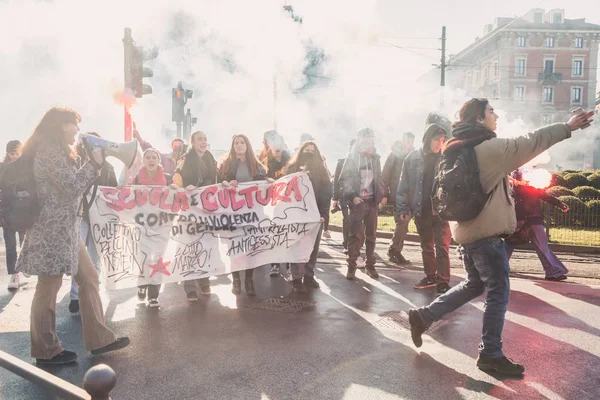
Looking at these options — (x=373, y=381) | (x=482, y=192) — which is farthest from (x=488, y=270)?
(x=373, y=381)

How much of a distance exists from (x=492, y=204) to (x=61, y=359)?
325 cm

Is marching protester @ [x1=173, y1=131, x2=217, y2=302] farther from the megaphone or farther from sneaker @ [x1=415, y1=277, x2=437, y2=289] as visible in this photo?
sneaker @ [x1=415, y1=277, x2=437, y2=289]

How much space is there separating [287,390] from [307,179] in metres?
3.30

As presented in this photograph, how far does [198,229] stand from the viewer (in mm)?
5773

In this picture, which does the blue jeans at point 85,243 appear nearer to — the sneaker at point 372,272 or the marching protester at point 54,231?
the marching protester at point 54,231

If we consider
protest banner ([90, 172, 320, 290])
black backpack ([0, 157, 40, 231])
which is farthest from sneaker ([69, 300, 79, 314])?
black backpack ([0, 157, 40, 231])

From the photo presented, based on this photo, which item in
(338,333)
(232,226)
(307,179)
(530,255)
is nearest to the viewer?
(338,333)

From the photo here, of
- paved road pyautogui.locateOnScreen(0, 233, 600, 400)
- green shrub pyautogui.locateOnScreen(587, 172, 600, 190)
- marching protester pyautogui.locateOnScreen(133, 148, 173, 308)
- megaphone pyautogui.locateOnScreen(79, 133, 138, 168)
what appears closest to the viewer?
paved road pyautogui.locateOnScreen(0, 233, 600, 400)

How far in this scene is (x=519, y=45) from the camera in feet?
187

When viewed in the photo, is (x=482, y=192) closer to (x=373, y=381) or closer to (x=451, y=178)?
(x=451, y=178)

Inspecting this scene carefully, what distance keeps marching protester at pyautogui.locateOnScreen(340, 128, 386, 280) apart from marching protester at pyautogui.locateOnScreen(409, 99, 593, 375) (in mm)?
3078

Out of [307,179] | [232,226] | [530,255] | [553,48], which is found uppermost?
[553,48]

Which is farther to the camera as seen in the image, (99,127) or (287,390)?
(99,127)

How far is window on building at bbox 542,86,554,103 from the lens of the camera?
58.2m
